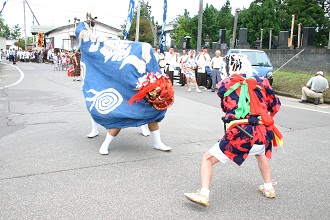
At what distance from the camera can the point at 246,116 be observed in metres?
3.58

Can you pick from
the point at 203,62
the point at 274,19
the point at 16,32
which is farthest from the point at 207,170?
the point at 16,32

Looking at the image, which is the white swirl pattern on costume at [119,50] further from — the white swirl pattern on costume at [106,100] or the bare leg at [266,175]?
the bare leg at [266,175]

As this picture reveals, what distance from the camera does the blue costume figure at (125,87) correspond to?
16.6 feet

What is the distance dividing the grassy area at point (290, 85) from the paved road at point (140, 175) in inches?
269

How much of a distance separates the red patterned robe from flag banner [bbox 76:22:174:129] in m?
1.55

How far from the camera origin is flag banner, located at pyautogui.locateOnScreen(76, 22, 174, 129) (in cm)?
508

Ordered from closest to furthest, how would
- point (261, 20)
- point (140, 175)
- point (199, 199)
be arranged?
point (199, 199) < point (140, 175) < point (261, 20)

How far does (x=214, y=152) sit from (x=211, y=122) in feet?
14.6

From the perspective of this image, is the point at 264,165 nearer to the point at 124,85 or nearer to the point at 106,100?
the point at 124,85

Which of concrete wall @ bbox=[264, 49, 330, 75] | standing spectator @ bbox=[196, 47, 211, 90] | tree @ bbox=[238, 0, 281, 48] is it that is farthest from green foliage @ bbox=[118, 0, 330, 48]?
standing spectator @ bbox=[196, 47, 211, 90]

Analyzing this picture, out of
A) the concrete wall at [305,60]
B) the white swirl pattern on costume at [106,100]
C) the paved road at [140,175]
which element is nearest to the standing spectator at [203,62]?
the concrete wall at [305,60]

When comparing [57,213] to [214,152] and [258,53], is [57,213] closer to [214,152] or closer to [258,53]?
[214,152]

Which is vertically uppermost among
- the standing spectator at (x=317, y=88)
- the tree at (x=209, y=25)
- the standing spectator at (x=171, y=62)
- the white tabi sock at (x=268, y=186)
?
the tree at (x=209, y=25)

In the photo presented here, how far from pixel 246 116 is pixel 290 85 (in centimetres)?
1318
